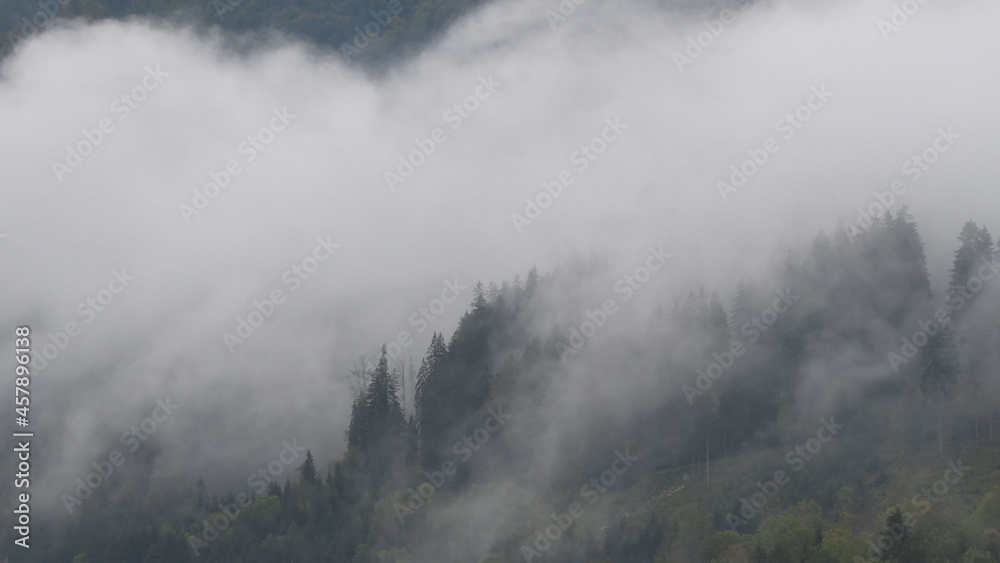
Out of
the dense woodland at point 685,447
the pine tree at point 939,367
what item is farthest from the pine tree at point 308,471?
the pine tree at point 939,367

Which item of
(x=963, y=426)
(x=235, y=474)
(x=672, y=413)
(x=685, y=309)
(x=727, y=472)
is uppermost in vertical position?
(x=235, y=474)

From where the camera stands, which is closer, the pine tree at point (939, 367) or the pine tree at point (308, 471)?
the pine tree at point (939, 367)

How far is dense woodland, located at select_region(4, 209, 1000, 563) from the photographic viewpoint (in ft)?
387

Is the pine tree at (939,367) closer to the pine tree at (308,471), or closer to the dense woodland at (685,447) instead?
the dense woodland at (685,447)

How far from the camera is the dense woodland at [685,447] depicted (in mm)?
118000

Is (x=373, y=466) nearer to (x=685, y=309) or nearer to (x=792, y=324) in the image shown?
(x=685, y=309)

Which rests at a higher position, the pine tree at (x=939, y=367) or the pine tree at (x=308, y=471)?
the pine tree at (x=308, y=471)

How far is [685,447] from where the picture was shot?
137 m

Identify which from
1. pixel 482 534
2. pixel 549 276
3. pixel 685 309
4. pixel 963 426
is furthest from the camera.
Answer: pixel 549 276

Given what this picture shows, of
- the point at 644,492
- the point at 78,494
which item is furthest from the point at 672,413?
the point at 78,494

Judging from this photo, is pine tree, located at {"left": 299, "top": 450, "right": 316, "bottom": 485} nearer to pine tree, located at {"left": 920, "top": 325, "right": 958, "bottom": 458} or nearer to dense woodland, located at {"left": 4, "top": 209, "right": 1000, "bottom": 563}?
dense woodland, located at {"left": 4, "top": 209, "right": 1000, "bottom": 563}

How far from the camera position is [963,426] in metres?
124

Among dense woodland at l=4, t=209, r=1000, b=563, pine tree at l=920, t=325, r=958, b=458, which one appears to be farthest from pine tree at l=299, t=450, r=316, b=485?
pine tree at l=920, t=325, r=958, b=458

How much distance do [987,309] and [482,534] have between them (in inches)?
Answer: 2358
